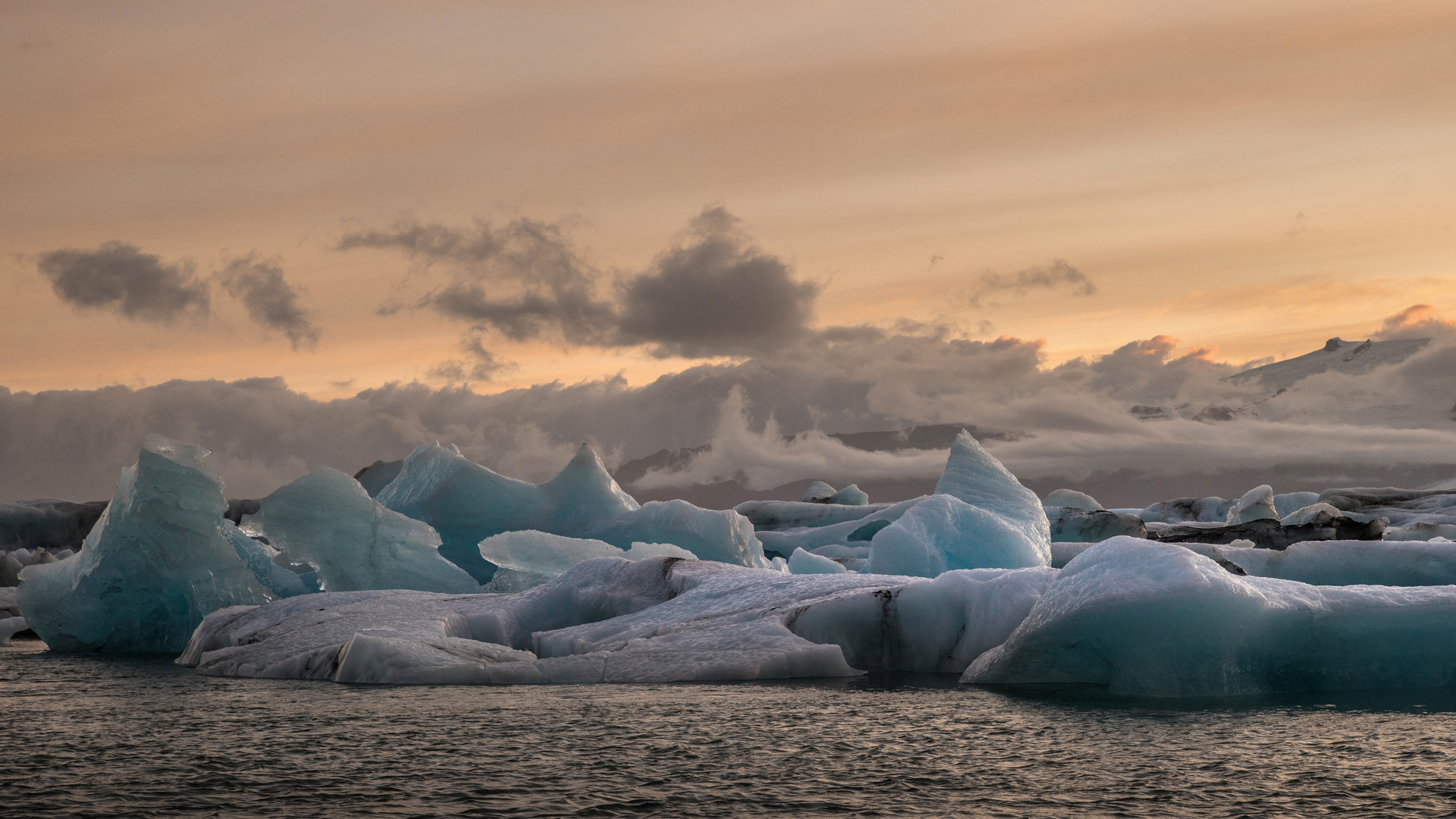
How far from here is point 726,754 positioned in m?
7.49

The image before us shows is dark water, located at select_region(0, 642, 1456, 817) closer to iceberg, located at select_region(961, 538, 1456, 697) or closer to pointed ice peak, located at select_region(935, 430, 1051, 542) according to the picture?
iceberg, located at select_region(961, 538, 1456, 697)

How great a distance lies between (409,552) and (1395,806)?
1590 centimetres

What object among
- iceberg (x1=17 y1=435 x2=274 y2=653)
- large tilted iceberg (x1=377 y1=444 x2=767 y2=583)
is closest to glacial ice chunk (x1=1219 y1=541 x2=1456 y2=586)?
large tilted iceberg (x1=377 y1=444 x2=767 y2=583)

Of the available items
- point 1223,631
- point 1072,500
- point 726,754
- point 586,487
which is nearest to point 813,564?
point 586,487

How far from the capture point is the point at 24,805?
6195mm

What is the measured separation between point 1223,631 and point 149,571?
49.4 ft

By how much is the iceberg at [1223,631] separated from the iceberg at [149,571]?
41.3ft

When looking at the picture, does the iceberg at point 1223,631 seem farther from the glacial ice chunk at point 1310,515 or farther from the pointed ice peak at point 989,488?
the glacial ice chunk at point 1310,515

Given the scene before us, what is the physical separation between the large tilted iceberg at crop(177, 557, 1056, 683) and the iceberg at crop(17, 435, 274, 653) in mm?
3055

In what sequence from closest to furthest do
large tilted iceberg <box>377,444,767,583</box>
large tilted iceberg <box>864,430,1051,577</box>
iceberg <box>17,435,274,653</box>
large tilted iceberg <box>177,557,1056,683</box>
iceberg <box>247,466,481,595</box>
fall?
large tilted iceberg <box>177,557,1056,683</box>
iceberg <box>17,435,274,653</box>
large tilted iceberg <box>864,430,1051,577</box>
iceberg <box>247,466,481,595</box>
large tilted iceberg <box>377,444,767,583</box>

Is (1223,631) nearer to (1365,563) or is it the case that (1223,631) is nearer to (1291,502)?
(1365,563)

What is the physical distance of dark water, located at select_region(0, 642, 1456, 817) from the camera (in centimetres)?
614

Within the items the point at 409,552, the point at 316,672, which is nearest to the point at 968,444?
the point at 409,552

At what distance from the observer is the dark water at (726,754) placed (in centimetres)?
614
